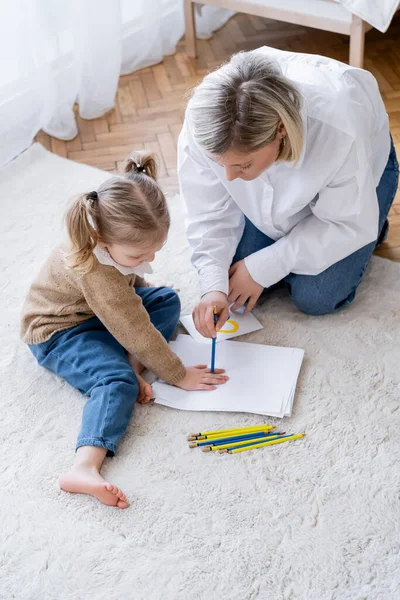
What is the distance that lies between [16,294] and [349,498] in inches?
36.5

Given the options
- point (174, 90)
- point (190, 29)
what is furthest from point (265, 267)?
point (190, 29)

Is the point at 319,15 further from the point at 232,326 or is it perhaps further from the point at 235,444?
the point at 235,444

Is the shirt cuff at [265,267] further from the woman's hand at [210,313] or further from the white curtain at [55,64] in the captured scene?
the white curtain at [55,64]

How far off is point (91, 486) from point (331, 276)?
0.68m

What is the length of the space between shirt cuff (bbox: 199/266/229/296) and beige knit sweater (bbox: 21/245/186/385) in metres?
0.16

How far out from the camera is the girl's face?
1346 millimetres

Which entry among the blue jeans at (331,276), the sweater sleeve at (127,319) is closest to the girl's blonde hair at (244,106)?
the sweater sleeve at (127,319)

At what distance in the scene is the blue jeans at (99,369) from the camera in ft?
4.52

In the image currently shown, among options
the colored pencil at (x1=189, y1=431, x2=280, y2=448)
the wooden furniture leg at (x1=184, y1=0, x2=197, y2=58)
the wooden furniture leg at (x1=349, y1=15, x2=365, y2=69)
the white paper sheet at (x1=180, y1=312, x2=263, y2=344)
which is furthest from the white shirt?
the wooden furniture leg at (x1=184, y1=0, x2=197, y2=58)

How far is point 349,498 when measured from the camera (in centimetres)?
129

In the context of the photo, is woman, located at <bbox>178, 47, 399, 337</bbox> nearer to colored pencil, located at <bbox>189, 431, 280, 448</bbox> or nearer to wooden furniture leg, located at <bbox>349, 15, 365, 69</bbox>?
colored pencil, located at <bbox>189, 431, 280, 448</bbox>

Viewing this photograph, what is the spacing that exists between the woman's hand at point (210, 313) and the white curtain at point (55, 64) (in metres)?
1.01

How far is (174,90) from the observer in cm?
257

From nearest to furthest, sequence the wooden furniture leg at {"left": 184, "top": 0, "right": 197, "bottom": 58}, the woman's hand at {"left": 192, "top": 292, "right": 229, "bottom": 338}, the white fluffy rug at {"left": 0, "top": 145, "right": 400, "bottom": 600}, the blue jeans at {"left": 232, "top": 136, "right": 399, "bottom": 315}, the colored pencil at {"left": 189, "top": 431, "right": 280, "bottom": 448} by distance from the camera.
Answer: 1. the white fluffy rug at {"left": 0, "top": 145, "right": 400, "bottom": 600}
2. the colored pencil at {"left": 189, "top": 431, "right": 280, "bottom": 448}
3. the woman's hand at {"left": 192, "top": 292, "right": 229, "bottom": 338}
4. the blue jeans at {"left": 232, "top": 136, "right": 399, "bottom": 315}
5. the wooden furniture leg at {"left": 184, "top": 0, "right": 197, "bottom": 58}
